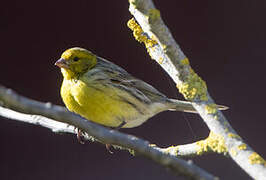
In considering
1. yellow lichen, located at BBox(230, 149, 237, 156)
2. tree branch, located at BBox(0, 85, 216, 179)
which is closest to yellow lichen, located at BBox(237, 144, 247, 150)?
yellow lichen, located at BBox(230, 149, 237, 156)

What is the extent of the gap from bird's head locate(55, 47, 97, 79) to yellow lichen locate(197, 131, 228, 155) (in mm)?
1522

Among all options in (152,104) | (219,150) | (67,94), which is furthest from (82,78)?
(219,150)

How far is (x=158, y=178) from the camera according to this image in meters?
4.74

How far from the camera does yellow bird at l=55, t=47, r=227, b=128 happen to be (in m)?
2.91

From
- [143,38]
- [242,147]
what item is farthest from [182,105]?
[242,147]

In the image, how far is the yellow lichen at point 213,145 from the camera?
60.8 inches

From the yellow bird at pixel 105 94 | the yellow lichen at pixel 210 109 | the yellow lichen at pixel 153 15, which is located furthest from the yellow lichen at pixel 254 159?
the yellow bird at pixel 105 94

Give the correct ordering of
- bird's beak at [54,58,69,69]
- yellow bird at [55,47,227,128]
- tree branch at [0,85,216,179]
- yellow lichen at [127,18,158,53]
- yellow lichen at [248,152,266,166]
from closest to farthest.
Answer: tree branch at [0,85,216,179] < yellow lichen at [248,152,266,166] < yellow lichen at [127,18,158,53] < yellow bird at [55,47,227,128] < bird's beak at [54,58,69,69]

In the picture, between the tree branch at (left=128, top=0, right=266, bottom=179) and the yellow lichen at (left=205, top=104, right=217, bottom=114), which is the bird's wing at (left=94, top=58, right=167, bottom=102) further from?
the yellow lichen at (left=205, top=104, right=217, bottom=114)

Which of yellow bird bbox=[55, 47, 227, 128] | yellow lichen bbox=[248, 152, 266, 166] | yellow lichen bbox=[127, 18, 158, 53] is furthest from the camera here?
yellow bird bbox=[55, 47, 227, 128]

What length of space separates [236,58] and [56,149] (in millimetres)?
2098

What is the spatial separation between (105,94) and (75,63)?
38 centimetres

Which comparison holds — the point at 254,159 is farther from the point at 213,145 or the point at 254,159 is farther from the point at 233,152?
the point at 213,145

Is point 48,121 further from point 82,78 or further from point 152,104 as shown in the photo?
point 152,104
